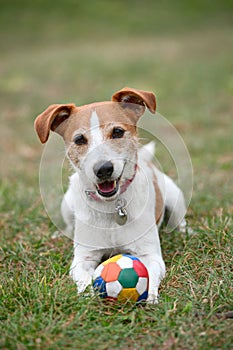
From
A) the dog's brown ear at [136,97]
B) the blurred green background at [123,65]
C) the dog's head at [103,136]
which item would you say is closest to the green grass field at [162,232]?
the blurred green background at [123,65]

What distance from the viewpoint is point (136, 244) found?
409cm

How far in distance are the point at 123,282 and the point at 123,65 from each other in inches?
623

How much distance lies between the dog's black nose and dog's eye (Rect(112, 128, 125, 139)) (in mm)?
344

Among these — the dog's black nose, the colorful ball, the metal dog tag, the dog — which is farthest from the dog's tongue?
the colorful ball

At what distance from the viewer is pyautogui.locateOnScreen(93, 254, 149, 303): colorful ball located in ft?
11.0

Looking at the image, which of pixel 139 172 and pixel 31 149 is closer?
pixel 139 172

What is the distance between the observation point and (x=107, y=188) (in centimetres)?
383

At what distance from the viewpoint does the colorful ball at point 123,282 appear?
337cm

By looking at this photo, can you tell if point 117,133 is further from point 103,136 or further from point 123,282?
point 123,282

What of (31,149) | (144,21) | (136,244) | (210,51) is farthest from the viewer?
(144,21)

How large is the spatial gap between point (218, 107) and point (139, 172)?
8.41 meters

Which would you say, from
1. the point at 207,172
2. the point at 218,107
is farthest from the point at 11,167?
the point at 218,107

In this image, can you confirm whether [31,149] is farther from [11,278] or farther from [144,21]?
[144,21]

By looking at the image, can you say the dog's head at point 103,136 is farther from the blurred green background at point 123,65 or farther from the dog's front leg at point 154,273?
the blurred green background at point 123,65
